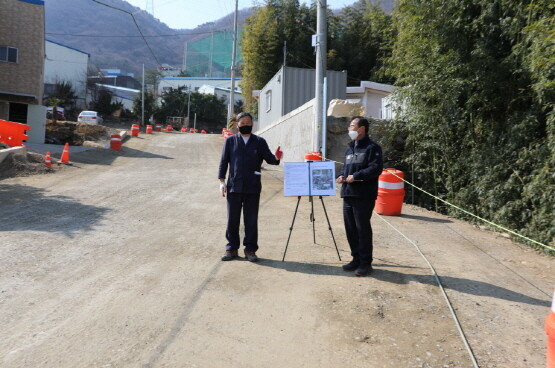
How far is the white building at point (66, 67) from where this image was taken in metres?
53.9

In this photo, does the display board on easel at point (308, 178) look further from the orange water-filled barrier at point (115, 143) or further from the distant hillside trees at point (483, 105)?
the orange water-filled barrier at point (115, 143)

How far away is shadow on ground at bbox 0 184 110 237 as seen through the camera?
23.2 feet

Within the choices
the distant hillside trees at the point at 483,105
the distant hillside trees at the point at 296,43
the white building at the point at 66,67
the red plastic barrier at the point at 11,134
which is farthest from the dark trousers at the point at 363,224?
the white building at the point at 66,67

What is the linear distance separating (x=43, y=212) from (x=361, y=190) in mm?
6018

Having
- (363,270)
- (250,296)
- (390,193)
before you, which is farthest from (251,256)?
(390,193)

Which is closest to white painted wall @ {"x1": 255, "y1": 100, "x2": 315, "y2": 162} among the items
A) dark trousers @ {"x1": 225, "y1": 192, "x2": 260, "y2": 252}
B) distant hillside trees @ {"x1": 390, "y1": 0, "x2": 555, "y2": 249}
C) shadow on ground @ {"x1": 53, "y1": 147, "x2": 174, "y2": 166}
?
distant hillside trees @ {"x1": 390, "y1": 0, "x2": 555, "y2": 249}

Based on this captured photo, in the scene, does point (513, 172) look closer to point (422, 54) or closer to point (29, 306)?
point (422, 54)

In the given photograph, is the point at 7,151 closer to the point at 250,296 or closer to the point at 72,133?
the point at 250,296

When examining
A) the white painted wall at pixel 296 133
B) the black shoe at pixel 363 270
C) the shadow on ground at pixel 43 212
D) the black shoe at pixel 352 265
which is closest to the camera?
the black shoe at pixel 363 270

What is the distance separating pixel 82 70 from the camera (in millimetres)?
56812

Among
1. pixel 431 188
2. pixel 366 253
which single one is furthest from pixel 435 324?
pixel 431 188

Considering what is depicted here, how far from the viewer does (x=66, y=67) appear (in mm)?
55281

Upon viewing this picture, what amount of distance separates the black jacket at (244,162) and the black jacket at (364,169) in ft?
3.22

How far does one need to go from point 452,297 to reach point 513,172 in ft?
15.5
